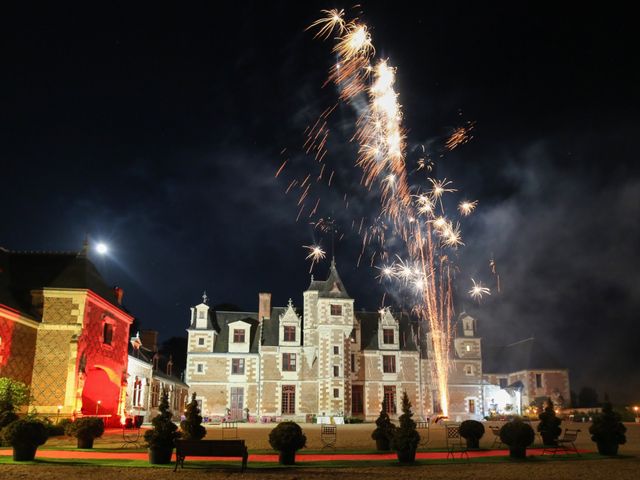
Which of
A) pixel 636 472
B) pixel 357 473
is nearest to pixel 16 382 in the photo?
pixel 357 473

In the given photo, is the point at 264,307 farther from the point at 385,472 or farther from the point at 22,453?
the point at 385,472

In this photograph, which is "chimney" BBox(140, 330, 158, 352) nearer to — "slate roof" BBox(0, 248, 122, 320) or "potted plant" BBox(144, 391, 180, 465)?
"slate roof" BBox(0, 248, 122, 320)

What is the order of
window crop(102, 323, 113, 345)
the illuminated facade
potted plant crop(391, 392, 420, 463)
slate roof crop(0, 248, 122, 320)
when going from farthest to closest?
1. the illuminated facade
2. window crop(102, 323, 113, 345)
3. slate roof crop(0, 248, 122, 320)
4. potted plant crop(391, 392, 420, 463)

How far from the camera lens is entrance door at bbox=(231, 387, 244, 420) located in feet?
127

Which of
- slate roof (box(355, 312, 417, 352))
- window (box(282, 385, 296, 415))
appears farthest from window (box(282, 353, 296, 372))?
slate roof (box(355, 312, 417, 352))

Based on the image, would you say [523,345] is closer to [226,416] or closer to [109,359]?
[226,416]

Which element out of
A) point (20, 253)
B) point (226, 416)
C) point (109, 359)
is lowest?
point (226, 416)

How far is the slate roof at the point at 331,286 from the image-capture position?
→ 130ft

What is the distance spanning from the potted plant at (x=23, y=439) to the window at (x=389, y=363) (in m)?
30.6

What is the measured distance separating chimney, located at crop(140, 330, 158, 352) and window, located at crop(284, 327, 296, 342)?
907 centimetres

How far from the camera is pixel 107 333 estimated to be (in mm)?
24547

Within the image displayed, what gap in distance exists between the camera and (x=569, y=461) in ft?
44.9

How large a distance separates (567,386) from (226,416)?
27005 mm

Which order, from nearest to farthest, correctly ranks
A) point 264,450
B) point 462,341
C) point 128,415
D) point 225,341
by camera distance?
1. point 264,450
2. point 128,415
3. point 225,341
4. point 462,341
